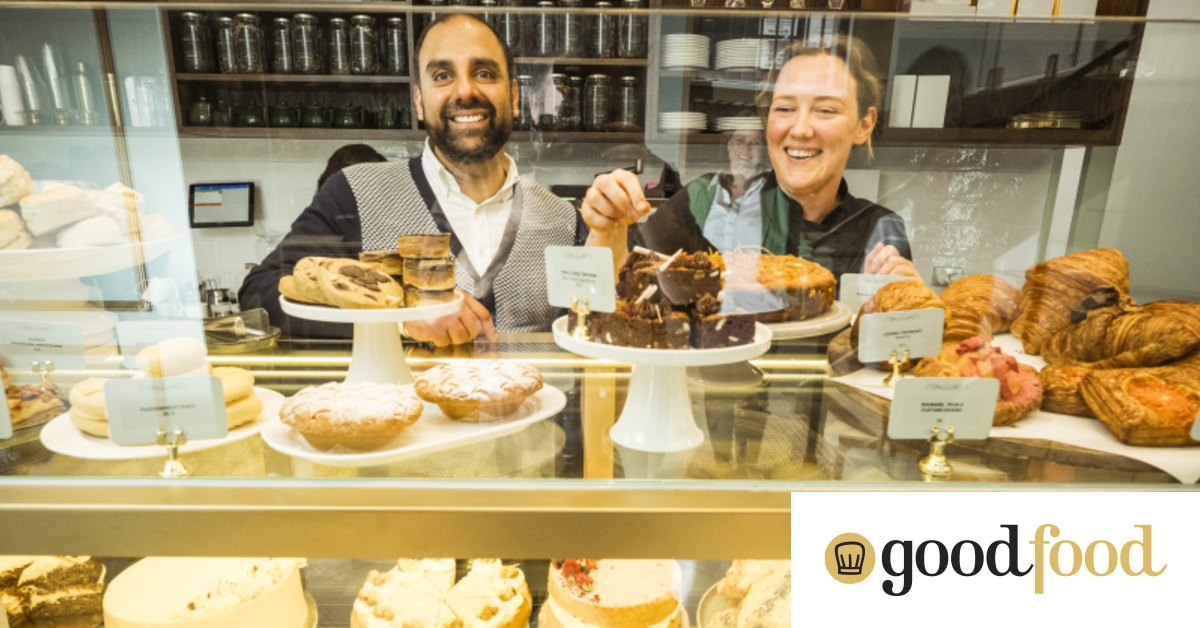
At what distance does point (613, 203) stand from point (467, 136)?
10.4 inches

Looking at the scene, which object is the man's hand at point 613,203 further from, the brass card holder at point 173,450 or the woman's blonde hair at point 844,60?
the brass card holder at point 173,450

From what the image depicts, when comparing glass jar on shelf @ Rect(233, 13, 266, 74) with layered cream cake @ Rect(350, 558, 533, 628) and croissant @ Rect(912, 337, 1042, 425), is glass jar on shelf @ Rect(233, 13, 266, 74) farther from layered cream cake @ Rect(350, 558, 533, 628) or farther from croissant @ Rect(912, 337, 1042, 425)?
croissant @ Rect(912, 337, 1042, 425)

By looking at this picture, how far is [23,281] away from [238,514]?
64 centimetres

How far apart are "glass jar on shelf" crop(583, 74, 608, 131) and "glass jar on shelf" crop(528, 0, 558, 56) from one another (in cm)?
8

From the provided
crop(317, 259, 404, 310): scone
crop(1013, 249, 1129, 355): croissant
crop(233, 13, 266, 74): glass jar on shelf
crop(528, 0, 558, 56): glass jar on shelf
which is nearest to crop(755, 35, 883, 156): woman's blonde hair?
crop(528, 0, 558, 56): glass jar on shelf

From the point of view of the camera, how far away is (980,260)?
48.4 inches

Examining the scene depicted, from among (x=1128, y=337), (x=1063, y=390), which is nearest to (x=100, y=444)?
(x=1063, y=390)

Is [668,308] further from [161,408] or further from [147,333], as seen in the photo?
[147,333]

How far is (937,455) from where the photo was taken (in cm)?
105

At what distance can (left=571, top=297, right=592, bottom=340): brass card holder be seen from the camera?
1183 millimetres

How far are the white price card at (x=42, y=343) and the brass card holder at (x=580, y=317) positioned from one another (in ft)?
2.80

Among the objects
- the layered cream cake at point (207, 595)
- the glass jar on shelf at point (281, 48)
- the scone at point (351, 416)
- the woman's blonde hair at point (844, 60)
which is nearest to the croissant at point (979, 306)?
the woman's blonde hair at point (844, 60)

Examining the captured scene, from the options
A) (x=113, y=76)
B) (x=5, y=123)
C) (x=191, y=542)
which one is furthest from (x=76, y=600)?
(x=113, y=76)

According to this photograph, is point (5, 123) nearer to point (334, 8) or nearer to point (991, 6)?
point (334, 8)
